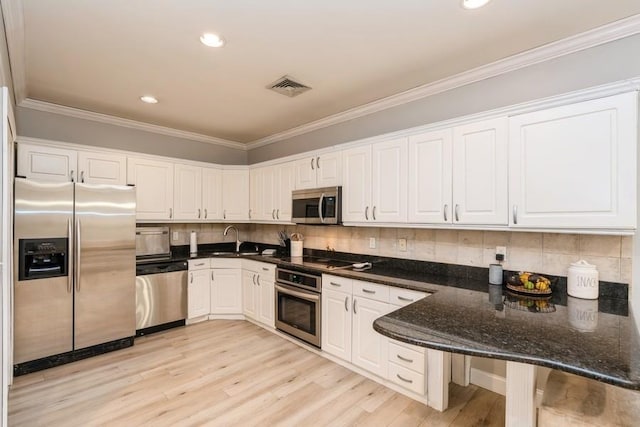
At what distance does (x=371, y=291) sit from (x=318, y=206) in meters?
1.16

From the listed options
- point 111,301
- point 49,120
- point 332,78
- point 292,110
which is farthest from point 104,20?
point 111,301

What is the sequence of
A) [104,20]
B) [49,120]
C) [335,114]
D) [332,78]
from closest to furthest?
1. [104,20]
2. [332,78]
3. [49,120]
4. [335,114]

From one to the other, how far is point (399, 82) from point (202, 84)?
1898 mm

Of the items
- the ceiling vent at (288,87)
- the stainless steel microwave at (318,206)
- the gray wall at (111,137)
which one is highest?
the ceiling vent at (288,87)

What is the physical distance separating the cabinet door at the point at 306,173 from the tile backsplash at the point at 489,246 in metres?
0.63

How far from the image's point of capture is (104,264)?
10.7 feet

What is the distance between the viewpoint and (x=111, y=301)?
10.8ft

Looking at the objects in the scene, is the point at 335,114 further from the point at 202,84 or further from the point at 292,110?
the point at 202,84

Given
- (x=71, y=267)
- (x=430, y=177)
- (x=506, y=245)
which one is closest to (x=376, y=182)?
(x=430, y=177)

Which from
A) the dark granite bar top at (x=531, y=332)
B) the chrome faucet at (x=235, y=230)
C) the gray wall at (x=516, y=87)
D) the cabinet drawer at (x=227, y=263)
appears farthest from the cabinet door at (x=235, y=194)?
the dark granite bar top at (x=531, y=332)

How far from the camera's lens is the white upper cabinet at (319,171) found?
339 centimetres

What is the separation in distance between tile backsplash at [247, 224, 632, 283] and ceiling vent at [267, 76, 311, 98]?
1.62 m

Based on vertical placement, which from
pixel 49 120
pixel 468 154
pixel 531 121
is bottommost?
pixel 468 154

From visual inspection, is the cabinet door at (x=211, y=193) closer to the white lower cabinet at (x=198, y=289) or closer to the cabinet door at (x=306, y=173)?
the white lower cabinet at (x=198, y=289)
